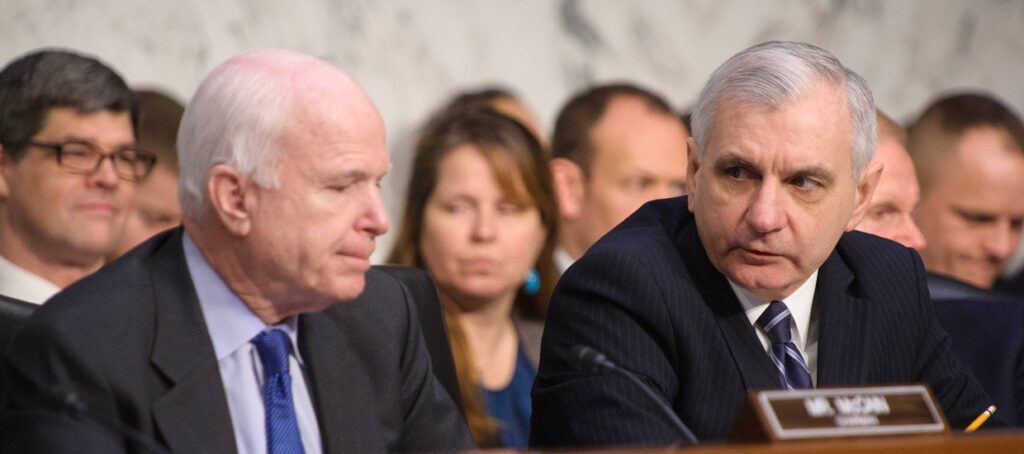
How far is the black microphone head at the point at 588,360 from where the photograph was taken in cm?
188

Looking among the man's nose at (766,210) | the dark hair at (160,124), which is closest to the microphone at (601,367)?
the man's nose at (766,210)

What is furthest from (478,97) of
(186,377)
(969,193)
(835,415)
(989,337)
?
(835,415)

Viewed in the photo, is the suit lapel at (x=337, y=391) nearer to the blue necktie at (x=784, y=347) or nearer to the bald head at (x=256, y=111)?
the bald head at (x=256, y=111)

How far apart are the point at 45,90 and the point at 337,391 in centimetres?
148

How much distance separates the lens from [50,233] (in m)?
3.19

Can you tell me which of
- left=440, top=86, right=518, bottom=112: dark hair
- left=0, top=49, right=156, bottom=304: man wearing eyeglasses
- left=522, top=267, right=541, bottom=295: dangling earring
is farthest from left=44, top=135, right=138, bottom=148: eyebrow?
left=522, top=267, right=541, bottom=295: dangling earring

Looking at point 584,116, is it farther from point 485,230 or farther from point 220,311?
point 220,311

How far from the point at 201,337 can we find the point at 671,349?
0.70 metres

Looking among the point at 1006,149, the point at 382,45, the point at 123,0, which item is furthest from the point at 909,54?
the point at 123,0

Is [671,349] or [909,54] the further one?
[909,54]

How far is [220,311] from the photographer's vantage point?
6.73 ft

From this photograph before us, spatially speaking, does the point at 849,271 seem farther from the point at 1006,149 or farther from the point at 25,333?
the point at 1006,149

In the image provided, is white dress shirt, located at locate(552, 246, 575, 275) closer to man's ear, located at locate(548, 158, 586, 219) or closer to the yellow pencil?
man's ear, located at locate(548, 158, 586, 219)

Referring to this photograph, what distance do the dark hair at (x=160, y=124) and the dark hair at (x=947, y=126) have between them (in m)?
2.34
